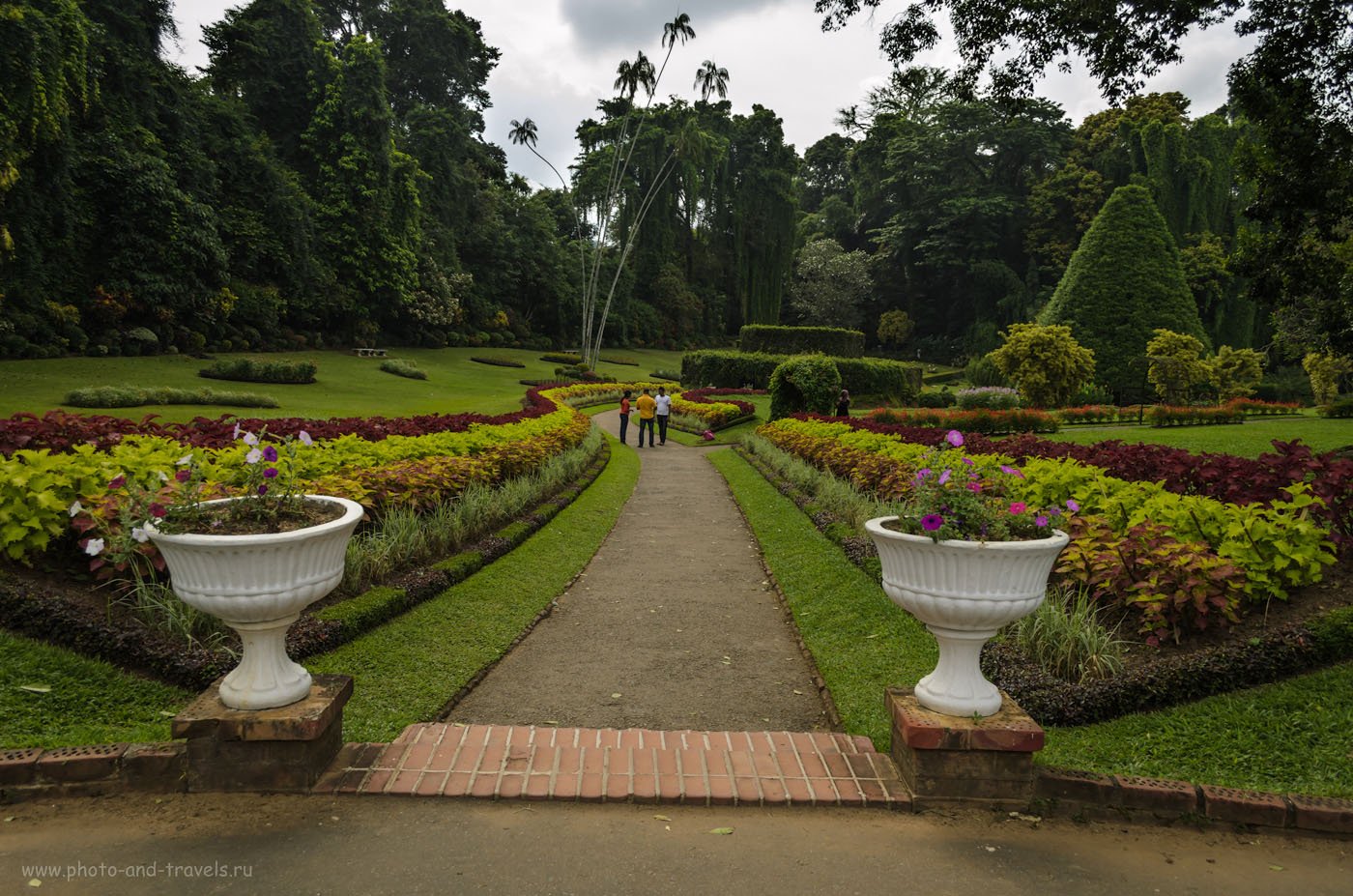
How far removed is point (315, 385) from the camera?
934 inches

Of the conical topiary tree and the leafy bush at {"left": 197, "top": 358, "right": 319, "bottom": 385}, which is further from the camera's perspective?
the conical topiary tree

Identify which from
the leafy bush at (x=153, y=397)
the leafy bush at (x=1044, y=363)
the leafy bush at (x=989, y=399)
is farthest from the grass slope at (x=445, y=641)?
the leafy bush at (x=989, y=399)

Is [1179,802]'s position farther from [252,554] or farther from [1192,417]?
[1192,417]

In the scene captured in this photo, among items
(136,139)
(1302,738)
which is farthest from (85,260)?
(1302,738)

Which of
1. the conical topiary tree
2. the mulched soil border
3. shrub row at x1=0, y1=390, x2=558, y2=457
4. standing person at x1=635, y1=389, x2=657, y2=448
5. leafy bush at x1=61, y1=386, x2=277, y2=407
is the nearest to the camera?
the mulched soil border

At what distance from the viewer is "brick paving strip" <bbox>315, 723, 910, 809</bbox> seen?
289cm

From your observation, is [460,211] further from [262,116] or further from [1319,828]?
[1319,828]

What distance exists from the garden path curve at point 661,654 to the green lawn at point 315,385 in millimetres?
12976

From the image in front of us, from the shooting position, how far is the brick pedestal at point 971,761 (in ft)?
9.39

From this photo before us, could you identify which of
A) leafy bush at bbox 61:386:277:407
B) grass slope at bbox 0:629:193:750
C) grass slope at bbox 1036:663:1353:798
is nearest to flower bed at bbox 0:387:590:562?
grass slope at bbox 0:629:193:750

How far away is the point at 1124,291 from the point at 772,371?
1367 centimetres

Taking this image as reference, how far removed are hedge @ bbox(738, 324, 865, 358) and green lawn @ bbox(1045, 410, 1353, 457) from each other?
17491mm

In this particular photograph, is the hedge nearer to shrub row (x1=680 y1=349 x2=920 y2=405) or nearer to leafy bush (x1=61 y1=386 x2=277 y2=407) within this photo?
shrub row (x1=680 y1=349 x2=920 y2=405)

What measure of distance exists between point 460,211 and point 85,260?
2221cm
